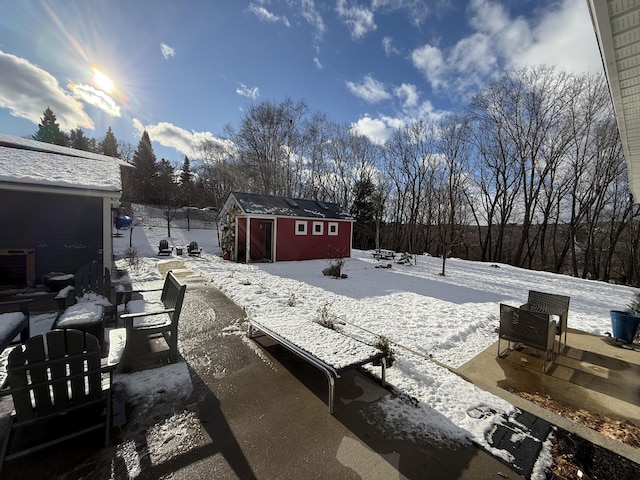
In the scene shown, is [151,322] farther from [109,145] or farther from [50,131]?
[50,131]

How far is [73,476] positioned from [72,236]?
24.9ft

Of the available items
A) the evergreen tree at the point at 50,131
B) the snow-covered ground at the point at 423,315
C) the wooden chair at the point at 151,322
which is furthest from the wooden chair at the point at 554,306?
the evergreen tree at the point at 50,131

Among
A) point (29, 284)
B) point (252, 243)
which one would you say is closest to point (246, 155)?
point (252, 243)

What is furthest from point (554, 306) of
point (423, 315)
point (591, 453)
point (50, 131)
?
point (50, 131)

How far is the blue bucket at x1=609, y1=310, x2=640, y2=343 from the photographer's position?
446 cm

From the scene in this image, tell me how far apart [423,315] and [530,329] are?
7.09 feet

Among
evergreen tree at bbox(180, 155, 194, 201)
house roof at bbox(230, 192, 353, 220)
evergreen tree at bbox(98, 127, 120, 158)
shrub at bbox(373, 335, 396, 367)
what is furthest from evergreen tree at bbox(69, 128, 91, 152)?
shrub at bbox(373, 335, 396, 367)

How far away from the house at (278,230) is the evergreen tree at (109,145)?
35.6 metres

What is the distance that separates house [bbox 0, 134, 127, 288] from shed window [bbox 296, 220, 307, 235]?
8220 mm

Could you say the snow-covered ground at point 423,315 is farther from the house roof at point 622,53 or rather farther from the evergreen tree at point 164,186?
the evergreen tree at point 164,186

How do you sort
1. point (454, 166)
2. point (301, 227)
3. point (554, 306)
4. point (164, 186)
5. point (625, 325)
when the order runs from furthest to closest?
1. point (164, 186)
2. point (454, 166)
3. point (301, 227)
4. point (554, 306)
5. point (625, 325)

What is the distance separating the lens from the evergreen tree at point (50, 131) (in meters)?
35.8

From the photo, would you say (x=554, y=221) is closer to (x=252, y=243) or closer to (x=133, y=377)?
(x=252, y=243)

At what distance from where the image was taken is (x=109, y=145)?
132 feet
